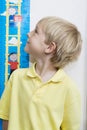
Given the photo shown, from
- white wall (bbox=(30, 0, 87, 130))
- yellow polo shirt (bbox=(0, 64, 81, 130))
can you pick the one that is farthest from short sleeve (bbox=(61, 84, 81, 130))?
white wall (bbox=(30, 0, 87, 130))

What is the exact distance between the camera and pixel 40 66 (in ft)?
2.77

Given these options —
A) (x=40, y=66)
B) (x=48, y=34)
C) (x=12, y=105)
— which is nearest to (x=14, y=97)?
(x=12, y=105)

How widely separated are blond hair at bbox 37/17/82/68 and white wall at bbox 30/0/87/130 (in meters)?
0.11

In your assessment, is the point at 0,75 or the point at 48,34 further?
the point at 0,75

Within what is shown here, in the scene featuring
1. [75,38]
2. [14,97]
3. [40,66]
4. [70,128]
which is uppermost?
[75,38]

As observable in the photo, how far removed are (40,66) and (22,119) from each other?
20cm

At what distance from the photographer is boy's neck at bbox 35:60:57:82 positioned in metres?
0.83

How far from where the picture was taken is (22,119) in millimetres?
823

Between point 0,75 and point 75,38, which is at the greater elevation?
point 75,38

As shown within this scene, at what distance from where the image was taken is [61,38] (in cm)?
79

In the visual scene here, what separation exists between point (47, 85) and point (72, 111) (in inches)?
5.1

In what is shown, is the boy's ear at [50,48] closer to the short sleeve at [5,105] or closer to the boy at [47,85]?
Result: the boy at [47,85]

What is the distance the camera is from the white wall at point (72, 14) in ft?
2.96

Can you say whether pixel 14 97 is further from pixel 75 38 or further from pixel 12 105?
pixel 75 38
